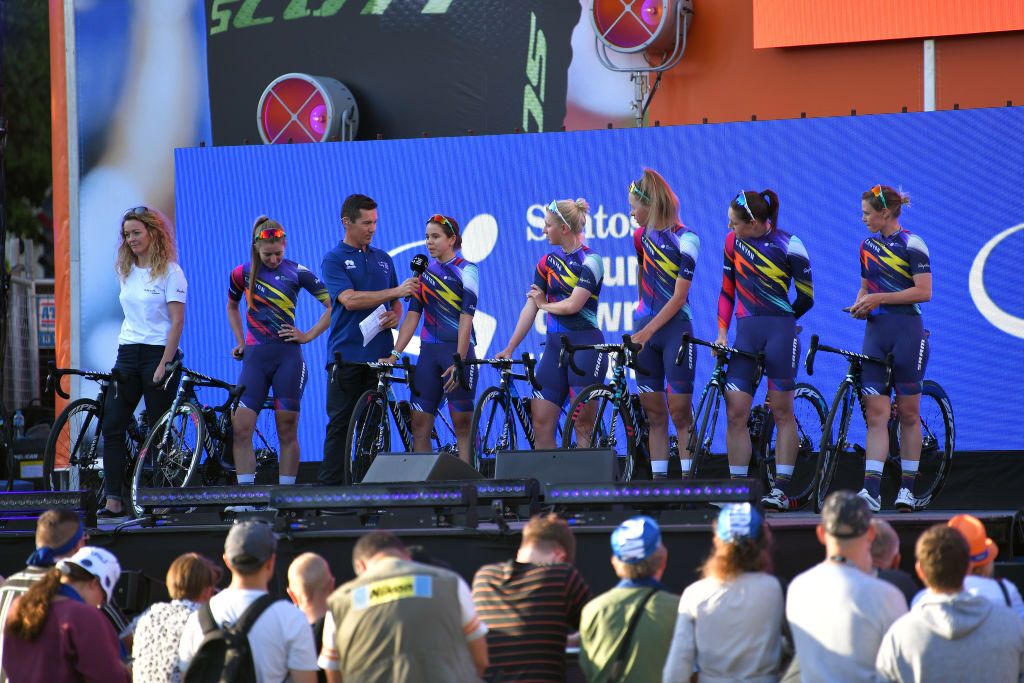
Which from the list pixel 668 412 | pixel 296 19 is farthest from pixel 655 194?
pixel 296 19

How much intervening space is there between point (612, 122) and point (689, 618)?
806 centimetres

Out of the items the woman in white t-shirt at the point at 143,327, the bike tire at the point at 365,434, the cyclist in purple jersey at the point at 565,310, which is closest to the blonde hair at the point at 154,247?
the woman in white t-shirt at the point at 143,327

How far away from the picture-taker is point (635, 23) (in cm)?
1186

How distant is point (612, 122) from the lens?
12.3 meters

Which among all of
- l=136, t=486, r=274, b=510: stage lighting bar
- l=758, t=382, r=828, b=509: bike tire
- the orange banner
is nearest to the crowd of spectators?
l=136, t=486, r=274, b=510: stage lighting bar

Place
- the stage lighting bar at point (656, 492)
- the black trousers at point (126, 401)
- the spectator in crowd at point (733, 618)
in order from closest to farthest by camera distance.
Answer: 1. the spectator in crowd at point (733, 618)
2. the stage lighting bar at point (656, 492)
3. the black trousers at point (126, 401)

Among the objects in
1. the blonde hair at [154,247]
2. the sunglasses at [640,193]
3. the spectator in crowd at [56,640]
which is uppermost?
the sunglasses at [640,193]

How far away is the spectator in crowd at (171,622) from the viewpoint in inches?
202

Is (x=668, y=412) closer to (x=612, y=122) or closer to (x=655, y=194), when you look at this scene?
(x=655, y=194)

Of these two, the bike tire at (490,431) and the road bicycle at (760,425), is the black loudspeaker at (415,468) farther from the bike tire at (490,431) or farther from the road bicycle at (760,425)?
the road bicycle at (760,425)

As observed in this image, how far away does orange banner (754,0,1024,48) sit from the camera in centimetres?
1119

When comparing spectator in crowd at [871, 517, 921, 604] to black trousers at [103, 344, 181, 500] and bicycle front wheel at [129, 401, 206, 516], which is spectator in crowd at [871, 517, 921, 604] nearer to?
bicycle front wheel at [129, 401, 206, 516]

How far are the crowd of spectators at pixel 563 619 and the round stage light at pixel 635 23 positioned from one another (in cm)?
722

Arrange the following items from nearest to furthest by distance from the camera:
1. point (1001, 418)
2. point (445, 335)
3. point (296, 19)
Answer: point (445, 335) < point (1001, 418) < point (296, 19)
